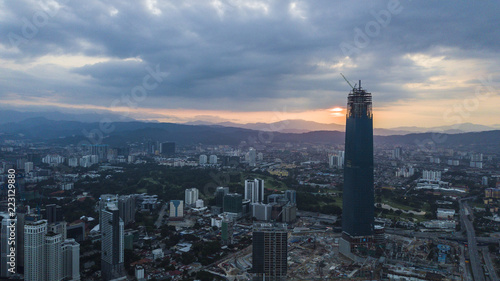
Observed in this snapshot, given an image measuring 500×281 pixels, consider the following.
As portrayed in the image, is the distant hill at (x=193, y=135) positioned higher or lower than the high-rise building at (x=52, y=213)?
higher

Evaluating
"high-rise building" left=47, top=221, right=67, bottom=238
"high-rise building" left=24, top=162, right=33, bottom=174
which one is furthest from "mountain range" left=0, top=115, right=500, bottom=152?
"high-rise building" left=47, top=221, right=67, bottom=238

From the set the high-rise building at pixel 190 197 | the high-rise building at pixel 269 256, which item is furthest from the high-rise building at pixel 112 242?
the high-rise building at pixel 190 197

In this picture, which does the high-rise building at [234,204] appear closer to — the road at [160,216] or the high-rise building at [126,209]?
the road at [160,216]

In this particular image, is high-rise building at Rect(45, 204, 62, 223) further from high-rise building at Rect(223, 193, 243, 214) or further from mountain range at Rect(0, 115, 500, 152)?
mountain range at Rect(0, 115, 500, 152)

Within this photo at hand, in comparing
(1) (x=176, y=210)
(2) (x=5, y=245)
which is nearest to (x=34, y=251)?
(2) (x=5, y=245)

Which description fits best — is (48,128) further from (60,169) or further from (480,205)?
(480,205)

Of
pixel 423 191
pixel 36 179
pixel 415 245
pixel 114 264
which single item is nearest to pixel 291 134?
pixel 423 191
